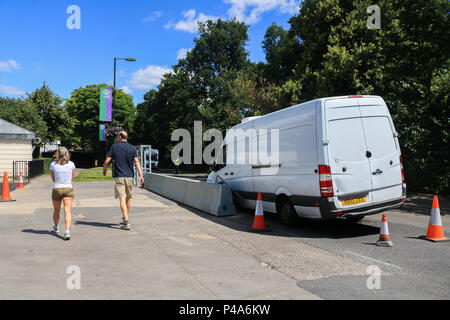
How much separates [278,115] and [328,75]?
10679 millimetres

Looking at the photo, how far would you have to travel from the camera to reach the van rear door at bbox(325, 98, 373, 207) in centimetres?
713

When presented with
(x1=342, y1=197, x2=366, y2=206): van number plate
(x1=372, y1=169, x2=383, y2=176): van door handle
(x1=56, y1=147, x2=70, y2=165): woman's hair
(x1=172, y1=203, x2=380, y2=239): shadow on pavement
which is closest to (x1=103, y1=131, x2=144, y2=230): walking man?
(x1=56, y1=147, x2=70, y2=165): woman's hair

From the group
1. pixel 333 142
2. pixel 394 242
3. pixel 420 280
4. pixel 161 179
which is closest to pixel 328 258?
pixel 420 280

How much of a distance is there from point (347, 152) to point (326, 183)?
73 cm

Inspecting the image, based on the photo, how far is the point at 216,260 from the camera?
5660 millimetres

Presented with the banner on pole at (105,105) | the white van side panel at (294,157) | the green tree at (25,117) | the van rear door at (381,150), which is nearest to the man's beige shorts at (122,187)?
the white van side panel at (294,157)

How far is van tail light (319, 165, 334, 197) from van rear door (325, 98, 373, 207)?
8cm

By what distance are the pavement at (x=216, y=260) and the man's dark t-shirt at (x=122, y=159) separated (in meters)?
1.15

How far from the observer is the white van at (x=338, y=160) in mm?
7129

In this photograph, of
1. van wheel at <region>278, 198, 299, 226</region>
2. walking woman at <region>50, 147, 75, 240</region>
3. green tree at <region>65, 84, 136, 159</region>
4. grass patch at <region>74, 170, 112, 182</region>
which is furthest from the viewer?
green tree at <region>65, 84, 136, 159</region>

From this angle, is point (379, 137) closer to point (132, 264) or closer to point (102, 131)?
point (132, 264)

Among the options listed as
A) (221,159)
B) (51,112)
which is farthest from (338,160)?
(51,112)

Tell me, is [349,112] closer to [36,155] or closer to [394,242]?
[394,242]

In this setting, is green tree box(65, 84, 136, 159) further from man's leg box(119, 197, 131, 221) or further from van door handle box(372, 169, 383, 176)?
van door handle box(372, 169, 383, 176)
